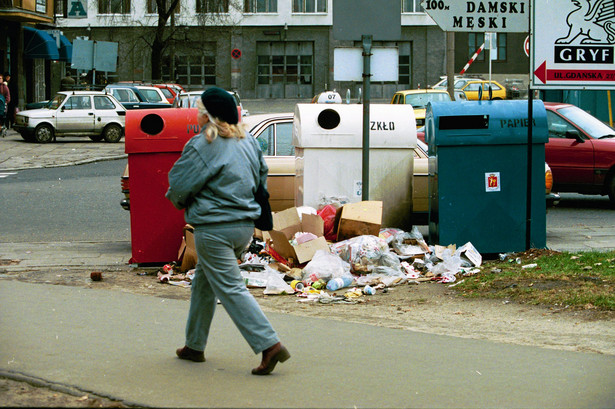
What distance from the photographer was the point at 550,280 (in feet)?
26.0

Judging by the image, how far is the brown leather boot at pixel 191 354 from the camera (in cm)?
544

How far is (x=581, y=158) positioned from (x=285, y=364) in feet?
31.3

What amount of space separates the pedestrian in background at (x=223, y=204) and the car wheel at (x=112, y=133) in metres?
23.0

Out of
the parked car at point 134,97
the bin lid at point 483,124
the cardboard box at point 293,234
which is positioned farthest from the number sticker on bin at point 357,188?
the parked car at point 134,97

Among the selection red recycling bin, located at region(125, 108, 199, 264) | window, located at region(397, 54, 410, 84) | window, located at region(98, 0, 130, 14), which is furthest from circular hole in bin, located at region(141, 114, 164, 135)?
window, located at region(397, 54, 410, 84)

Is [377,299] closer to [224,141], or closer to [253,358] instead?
[253,358]

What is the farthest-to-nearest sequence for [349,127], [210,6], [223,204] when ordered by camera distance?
[210,6] → [349,127] → [223,204]

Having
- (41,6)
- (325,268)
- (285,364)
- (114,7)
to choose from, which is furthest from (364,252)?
(114,7)

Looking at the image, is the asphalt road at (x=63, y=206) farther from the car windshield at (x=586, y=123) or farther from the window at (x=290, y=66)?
the window at (x=290, y=66)

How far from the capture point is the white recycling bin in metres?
9.71

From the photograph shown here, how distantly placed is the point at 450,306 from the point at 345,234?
1.77 m

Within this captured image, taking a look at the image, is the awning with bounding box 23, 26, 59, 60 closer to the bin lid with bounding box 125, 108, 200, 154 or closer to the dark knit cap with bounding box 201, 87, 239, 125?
the bin lid with bounding box 125, 108, 200, 154

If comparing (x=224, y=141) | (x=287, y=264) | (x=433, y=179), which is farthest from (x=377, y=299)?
(x=224, y=141)

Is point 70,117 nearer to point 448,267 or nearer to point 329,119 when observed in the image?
point 329,119
